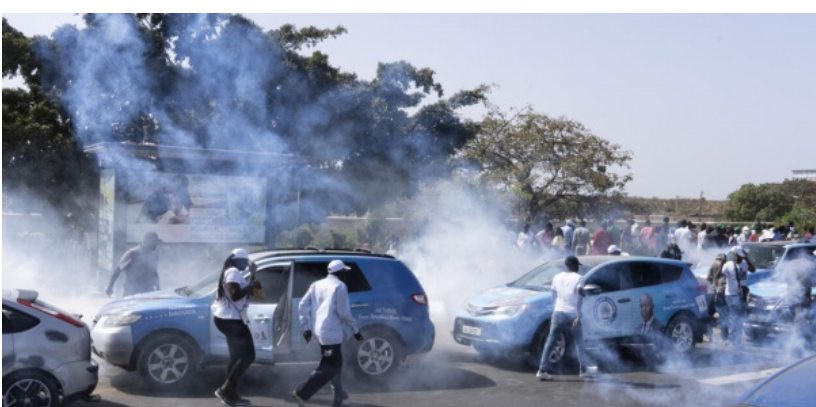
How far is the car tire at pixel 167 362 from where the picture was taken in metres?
8.98

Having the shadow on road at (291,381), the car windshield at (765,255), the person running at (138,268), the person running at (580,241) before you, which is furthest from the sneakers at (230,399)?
the person running at (580,241)

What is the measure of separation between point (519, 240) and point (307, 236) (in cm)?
554

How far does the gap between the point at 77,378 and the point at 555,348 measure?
5.91 metres

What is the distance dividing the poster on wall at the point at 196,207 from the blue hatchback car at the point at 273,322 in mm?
5584

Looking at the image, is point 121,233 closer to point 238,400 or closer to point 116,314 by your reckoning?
point 116,314

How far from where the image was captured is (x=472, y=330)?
1153 centimetres

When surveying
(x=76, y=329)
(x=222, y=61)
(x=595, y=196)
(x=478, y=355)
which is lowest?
(x=478, y=355)

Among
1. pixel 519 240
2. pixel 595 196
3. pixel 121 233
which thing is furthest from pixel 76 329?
pixel 595 196

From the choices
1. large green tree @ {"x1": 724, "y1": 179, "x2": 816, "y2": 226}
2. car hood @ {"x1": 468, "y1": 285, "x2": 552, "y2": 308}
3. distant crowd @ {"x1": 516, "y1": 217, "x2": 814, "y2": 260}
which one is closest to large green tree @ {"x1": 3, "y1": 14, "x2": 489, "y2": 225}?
distant crowd @ {"x1": 516, "y1": 217, "x2": 814, "y2": 260}

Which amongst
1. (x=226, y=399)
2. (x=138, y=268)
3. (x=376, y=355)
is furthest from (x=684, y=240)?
(x=226, y=399)

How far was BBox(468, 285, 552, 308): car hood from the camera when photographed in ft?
37.4

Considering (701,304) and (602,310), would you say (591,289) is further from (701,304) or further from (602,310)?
(701,304)

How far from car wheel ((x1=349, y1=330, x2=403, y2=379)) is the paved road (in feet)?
0.53

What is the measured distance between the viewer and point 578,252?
20.7 m
